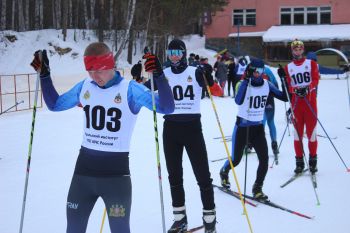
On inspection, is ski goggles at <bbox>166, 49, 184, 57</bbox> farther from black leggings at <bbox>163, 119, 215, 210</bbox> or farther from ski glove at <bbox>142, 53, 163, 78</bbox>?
ski glove at <bbox>142, 53, 163, 78</bbox>

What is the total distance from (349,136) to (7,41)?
2183cm

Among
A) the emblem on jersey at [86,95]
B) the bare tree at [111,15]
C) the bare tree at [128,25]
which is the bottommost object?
the emblem on jersey at [86,95]

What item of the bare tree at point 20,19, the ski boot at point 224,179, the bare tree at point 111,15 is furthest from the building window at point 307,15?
the ski boot at point 224,179

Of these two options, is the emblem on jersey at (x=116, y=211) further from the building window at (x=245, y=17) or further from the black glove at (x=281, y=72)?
the building window at (x=245, y=17)

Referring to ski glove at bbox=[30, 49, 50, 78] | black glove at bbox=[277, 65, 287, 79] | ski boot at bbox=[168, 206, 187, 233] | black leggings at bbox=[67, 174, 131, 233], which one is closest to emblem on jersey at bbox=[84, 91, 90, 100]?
ski glove at bbox=[30, 49, 50, 78]

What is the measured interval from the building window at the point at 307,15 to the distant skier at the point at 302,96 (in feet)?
112

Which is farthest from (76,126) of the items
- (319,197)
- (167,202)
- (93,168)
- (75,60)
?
(75,60)

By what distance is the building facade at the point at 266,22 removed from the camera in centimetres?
3725

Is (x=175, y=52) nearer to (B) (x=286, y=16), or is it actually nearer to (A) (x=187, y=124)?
(A) (x=187, y=124)

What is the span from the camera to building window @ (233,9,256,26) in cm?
4009

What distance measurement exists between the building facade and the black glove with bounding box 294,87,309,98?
30.2m

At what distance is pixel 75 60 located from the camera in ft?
87.0

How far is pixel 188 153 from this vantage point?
421 cm

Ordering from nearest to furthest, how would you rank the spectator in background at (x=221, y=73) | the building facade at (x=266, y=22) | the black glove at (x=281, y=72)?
the black glove at (x=281, y=72) → the spectator in background at (x=221, y=73) → the building facade at (x=266, y=22)
